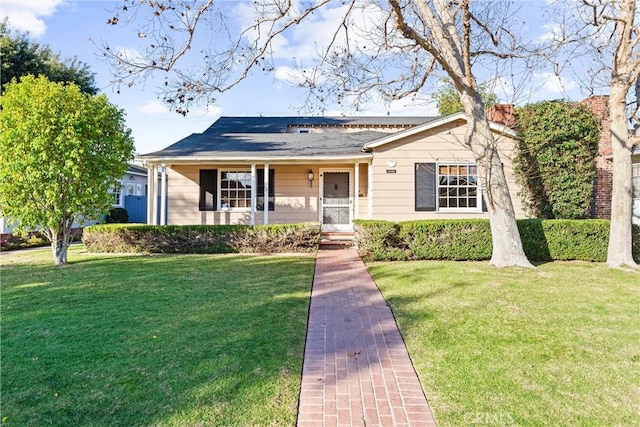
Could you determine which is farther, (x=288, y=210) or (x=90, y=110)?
(x=288, y=210)

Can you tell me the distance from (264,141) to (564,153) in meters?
9.37

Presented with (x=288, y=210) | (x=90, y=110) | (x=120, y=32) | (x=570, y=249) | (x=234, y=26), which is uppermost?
(x=234, y=26)

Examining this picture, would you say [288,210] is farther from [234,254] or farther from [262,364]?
[262,364]

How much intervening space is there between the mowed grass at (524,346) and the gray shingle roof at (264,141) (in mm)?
6517

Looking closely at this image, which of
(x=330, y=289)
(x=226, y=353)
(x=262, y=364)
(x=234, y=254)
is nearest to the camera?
(x=262, y=364)

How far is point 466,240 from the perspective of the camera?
30.2 feet

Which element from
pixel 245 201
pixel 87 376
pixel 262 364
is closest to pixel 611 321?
pixel 262 364

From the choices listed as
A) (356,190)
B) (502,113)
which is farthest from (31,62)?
(502,113)

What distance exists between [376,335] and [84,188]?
7.76m

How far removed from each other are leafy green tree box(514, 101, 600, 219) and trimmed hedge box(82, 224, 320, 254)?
615cm

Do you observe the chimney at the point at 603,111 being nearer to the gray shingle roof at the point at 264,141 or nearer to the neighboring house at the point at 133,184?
the gray shingle roof at the point at 264,141

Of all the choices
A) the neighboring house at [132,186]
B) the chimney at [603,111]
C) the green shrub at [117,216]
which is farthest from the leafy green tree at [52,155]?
the chimney at [603,111]

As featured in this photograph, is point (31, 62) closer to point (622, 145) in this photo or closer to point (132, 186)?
point (132, 186)

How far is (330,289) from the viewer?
254 inches
